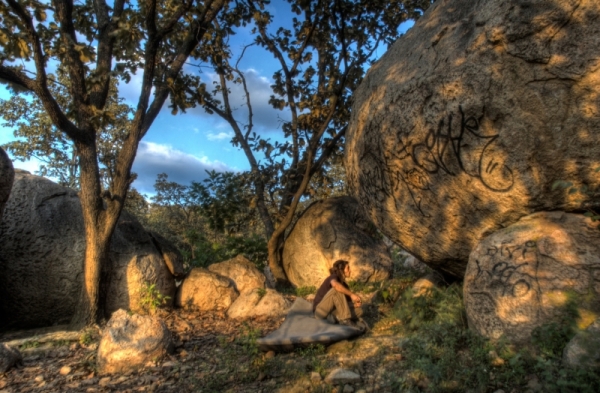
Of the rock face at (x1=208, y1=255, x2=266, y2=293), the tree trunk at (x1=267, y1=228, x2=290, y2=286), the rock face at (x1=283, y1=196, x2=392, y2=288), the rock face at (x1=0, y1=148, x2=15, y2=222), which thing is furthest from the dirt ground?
the tree trunk at (x1=267, y1=228, x2=290, y2=286)

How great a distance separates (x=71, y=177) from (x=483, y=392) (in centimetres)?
2151

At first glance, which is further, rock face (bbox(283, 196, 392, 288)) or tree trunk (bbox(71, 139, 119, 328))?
rock face (bbox(283, 196, 392, 288))

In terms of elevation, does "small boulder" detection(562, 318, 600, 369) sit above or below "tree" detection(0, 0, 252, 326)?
below

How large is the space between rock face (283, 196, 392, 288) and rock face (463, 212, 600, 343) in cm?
576

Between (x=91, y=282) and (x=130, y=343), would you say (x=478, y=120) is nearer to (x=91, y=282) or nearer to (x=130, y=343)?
(x=130, y=343)

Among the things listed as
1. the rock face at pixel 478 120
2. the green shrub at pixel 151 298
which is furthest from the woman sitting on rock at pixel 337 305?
the green shrub at pixel 151 298

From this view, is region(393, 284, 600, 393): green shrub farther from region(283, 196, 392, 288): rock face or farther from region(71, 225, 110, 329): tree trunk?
region(283, 196, 392, 288): rock face

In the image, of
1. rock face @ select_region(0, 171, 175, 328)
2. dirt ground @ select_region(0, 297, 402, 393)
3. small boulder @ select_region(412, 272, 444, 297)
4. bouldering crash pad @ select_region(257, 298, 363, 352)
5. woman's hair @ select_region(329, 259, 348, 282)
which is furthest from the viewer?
rock face @ select_region(0, 171, 175, 328)

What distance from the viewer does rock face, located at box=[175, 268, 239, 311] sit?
888 cm

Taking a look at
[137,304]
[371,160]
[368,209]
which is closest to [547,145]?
[371,160]

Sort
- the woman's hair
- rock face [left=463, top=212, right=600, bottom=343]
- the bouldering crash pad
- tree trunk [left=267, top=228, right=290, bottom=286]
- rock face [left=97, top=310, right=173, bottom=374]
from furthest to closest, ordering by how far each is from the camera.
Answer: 1. tree trunk [left=267, top=228, right=290, bottom=286]
2. the woman's hair
3. the bouldering crash pad
4. rock face [left=97, top=310, right=173, bottom=374]
5. rock face [left=463, top=212, right=600, bottom=343]

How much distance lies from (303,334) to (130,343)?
6.84 feet

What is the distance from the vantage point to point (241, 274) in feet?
31.6

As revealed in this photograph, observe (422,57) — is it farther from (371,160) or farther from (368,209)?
(368,209)
